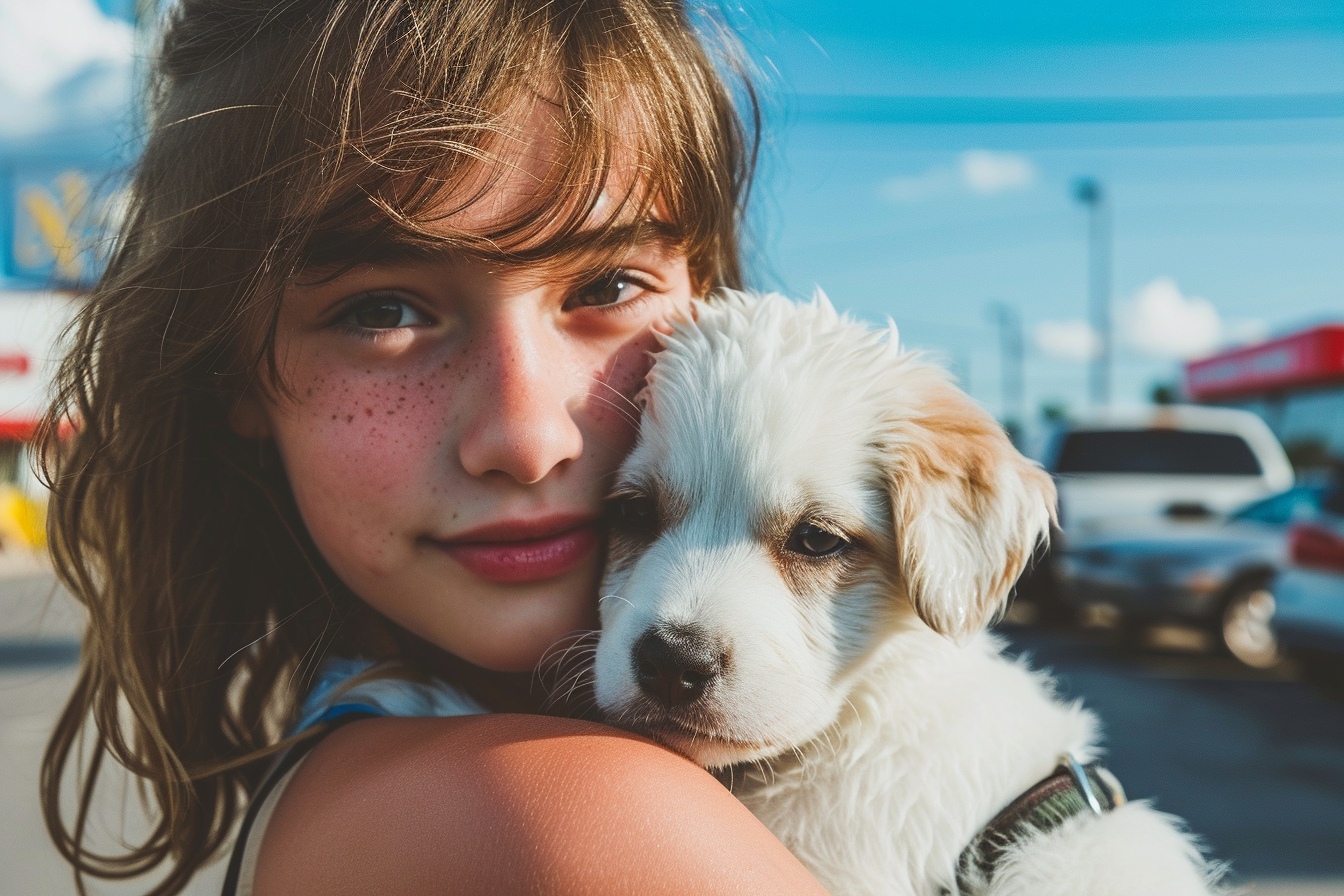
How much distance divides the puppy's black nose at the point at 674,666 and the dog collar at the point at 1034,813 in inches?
21.6

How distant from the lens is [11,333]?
100 ft

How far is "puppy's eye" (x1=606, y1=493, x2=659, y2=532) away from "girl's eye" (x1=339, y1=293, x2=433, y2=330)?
491 mm

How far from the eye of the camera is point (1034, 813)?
6.00 ft

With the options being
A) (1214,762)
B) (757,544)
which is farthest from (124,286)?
(1214,762)

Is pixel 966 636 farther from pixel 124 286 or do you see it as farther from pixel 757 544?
pixel 124 286

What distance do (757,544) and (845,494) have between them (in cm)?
20

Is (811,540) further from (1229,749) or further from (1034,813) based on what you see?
(1229,749)

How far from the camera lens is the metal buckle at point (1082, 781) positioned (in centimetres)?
185

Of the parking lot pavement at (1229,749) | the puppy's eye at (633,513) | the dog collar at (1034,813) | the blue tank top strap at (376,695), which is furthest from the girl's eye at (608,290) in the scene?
the parking lot pavement at (1229,749)

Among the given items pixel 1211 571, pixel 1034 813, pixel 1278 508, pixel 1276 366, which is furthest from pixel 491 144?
pixel 1276 366

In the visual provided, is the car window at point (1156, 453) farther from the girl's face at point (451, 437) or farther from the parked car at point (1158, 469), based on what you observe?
the girl's face at point (451, 437)

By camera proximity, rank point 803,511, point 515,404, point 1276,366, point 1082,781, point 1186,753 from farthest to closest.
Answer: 1. point 1276,366
2. point 1186,753
3. point 803,511
4. point 1082,781
5. point 515,404

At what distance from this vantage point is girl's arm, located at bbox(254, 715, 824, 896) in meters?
1.19

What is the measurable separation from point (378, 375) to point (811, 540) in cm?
86
